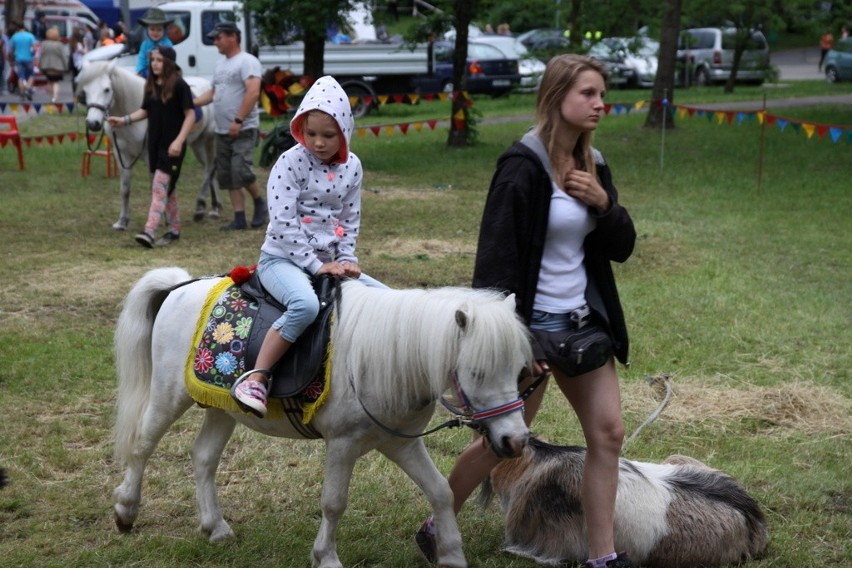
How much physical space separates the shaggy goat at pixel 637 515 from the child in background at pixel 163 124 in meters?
6.61

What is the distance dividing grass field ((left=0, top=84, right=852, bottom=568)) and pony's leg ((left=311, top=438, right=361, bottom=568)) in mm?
233

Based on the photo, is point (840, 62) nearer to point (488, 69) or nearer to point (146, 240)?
point (488, 69)

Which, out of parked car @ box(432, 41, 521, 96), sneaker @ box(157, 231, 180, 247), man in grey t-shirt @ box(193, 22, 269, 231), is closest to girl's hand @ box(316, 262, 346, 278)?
sneaker @ box(157, 231, 180, 247)

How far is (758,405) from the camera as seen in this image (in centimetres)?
575

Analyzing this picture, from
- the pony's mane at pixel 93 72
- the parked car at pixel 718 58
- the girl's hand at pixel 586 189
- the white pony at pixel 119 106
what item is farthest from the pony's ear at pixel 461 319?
the parked car at pixel 718 58

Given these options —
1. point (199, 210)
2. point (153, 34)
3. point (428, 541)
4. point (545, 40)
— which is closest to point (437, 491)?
point (428, 541)

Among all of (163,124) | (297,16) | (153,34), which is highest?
(297,16)

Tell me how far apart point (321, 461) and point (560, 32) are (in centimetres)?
2669

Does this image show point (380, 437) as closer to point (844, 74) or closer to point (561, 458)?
point (561, 458)

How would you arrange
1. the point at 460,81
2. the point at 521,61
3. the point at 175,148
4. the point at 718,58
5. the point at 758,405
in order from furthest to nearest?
the point at 718,58
the point at 521,61
the point at 460,81
the point at 175,148
the point at 758,405

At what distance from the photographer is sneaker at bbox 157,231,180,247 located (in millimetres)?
10180

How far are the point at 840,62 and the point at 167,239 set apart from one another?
25696 mm

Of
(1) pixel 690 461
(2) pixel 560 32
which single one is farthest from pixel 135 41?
(1) pixel 690 461

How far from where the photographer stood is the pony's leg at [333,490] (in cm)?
368
